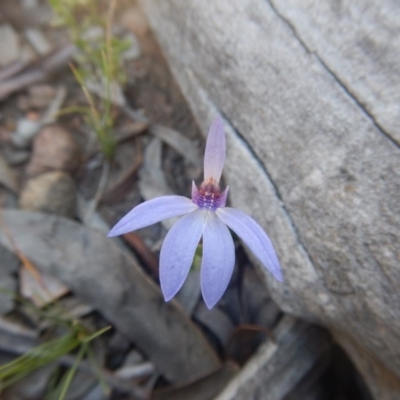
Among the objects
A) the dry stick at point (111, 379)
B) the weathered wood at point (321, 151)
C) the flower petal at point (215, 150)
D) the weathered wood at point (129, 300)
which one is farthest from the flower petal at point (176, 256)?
the dry stick at point (111, 379)

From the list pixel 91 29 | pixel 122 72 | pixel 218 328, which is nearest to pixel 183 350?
pixel 218 328

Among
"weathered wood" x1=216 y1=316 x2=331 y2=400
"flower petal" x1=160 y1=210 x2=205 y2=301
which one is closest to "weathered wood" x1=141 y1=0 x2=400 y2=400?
"weathered wood" x1=216 y1=316 x2=331 y2=400

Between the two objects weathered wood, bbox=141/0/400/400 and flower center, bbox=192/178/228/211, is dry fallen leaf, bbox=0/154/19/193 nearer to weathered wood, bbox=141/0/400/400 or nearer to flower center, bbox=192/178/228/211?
weathered wood, bbox=141/0/400/400

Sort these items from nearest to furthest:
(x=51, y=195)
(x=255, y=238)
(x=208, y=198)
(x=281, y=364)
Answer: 1. (x=255, y=238)
2. (x=208, y=198)
3. (x=281, y=364)
4. (x=51, y=195)

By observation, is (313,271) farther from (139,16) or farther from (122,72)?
(139,16)

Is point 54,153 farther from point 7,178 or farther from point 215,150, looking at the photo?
point 215,150

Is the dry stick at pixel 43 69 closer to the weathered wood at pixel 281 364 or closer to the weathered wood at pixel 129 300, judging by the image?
the weathered wood at pixel 129 300

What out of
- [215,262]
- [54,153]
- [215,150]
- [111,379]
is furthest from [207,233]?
[54,153]
